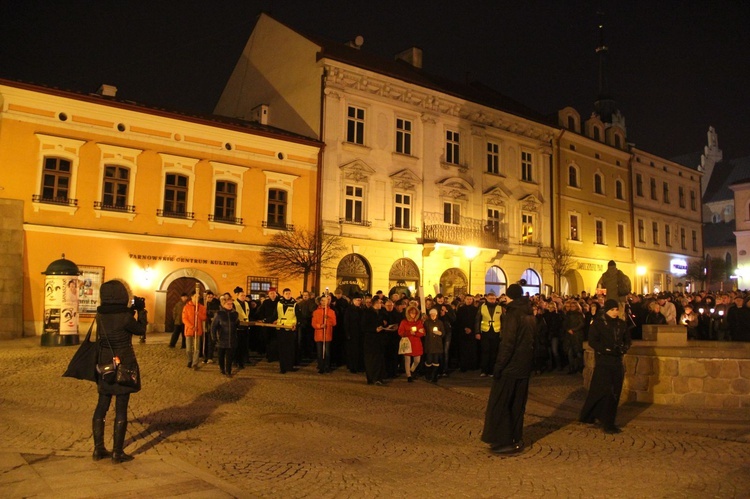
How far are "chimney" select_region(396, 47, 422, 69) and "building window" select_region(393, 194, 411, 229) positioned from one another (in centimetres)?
1080

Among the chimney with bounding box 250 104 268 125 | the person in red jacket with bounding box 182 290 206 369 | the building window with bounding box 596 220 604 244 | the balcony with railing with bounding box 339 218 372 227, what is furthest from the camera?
the building window with bounding box 596 220 604 244

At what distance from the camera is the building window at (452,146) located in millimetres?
32875

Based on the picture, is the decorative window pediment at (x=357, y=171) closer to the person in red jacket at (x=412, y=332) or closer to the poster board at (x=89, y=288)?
the poster board at (x=89, y=288)

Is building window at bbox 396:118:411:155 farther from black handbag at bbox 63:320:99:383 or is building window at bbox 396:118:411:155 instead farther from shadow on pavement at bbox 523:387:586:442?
black handbag at bbox 63:320:99:383

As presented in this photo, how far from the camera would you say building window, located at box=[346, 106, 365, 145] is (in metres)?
29.5

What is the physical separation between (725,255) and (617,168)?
Answer: 35.5m

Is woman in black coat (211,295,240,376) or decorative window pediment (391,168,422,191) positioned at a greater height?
decorative window pediment (391,168,422,191)

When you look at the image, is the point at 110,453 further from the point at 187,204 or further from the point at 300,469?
the point at 187,204

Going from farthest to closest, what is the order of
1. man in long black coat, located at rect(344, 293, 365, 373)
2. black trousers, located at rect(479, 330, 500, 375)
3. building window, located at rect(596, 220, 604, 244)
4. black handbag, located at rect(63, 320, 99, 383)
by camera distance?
building window, located at rect(596, 220, 604, 244), black trousers, located at rect(479, 330, 500, 375), man in long black coat, located at rect(344, 293, 365, 373), black handbag, located at rect(63, 320, 99, 383)

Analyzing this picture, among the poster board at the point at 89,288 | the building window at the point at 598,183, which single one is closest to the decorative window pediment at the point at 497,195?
the building window at the point at 598,183

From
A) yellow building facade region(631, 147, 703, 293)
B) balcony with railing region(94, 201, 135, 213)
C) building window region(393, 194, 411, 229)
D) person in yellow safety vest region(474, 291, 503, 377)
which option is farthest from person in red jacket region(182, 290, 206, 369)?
yellow building facade region(631, 147, 703, 293)

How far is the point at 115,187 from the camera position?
78.0 ft

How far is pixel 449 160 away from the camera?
33.0 metres

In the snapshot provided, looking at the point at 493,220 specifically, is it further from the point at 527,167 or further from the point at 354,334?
the point at 354,334
